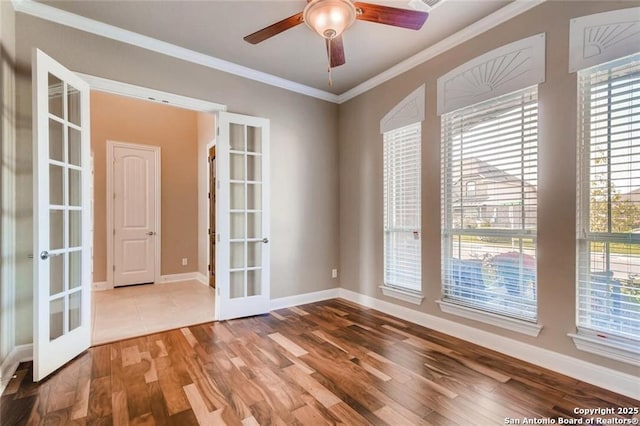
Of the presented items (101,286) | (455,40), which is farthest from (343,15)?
(101,286)

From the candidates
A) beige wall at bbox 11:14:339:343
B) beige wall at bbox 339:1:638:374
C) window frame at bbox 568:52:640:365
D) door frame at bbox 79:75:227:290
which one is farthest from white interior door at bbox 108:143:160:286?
window frame at bbox 568:52:640:365

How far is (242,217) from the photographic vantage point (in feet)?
12.4

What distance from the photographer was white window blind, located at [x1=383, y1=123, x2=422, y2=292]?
11.6 ft

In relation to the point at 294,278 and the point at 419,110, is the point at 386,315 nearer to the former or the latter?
the point at 294,278

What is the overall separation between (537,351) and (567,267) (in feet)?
2.46

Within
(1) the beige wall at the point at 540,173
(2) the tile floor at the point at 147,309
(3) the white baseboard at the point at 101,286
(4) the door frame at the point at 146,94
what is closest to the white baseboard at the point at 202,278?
(2) the tile floor at the point at 147,309

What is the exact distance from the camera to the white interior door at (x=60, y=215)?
2.27 m

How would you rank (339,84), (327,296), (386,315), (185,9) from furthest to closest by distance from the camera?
(327,296) → (339,84) → (386,315) → (185,9)

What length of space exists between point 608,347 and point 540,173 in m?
1.34

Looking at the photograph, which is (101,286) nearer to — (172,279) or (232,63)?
(172,279)

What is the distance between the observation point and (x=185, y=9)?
8.71 feet

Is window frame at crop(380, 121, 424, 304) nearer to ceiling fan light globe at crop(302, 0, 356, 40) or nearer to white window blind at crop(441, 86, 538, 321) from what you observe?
white window blind at crop(441, 86, 538, 321)

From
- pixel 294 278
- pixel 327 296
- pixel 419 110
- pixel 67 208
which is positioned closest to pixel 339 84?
pixel 419 110

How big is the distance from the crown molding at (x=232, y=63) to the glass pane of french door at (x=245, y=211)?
0.72 m
